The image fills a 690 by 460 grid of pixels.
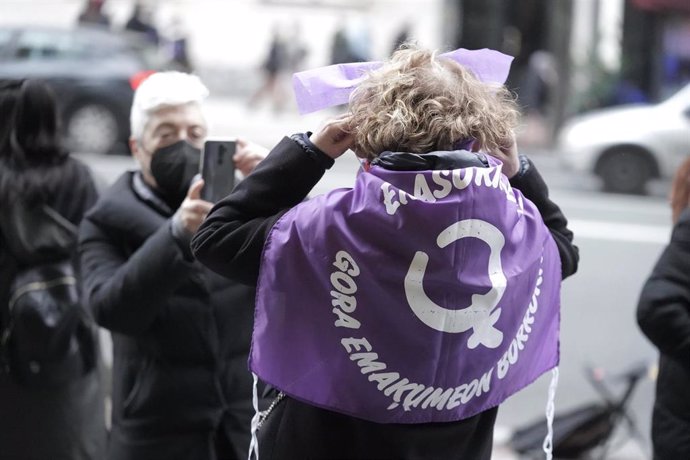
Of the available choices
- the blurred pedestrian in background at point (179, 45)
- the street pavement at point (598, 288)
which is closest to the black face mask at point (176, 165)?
the street pavement at point (598, 288)

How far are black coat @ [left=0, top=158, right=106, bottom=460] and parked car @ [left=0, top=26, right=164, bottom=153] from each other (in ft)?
37.0

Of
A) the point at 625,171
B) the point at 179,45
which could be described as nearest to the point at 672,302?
the point at 625,171

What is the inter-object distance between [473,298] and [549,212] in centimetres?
48

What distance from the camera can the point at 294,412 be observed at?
2.00 metres

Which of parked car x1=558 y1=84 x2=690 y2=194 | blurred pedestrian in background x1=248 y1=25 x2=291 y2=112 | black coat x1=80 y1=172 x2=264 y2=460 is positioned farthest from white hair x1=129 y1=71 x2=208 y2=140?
blurred pedestrian in background x1=248 y1=25 x2=291 y2=112

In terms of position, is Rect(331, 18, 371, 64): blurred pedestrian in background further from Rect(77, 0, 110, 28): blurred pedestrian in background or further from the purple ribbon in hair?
the purple ribbon in hair

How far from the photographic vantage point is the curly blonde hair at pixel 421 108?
189 cm

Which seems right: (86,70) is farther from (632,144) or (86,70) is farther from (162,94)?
(162,94)

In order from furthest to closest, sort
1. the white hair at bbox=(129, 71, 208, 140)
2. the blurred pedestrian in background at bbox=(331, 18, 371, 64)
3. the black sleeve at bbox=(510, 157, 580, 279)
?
the blurred pedestrian in background at bbox=(331, 18, 371, 64)
the white hair at bbox=(129, 71, 208, 140)
the black sleeve at bbox=(510, 157, 580, 279)

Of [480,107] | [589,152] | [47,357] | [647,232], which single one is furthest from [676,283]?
[589,152]

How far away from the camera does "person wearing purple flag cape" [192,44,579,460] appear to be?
1863 mm

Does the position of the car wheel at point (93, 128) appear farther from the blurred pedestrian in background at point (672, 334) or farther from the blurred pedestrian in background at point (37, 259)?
the blurred pedestrian in background at point (672, 334)

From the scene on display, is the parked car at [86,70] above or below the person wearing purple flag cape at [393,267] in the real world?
below

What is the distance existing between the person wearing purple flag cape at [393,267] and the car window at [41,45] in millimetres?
13159
